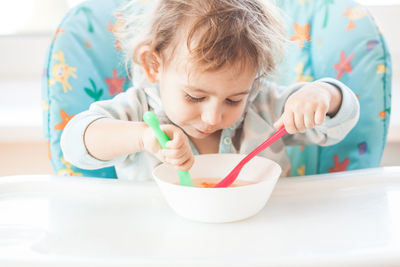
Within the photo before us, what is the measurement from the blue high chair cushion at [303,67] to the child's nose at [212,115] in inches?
11.5

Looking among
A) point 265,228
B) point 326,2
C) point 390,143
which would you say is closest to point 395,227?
point 265,228

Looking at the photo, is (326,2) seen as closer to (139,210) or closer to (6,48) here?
(139,210)

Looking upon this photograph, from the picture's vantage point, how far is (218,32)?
759mm

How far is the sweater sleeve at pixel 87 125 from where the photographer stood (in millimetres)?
832

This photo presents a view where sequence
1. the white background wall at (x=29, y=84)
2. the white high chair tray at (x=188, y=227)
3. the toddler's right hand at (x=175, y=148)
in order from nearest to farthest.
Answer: the white high chair tray at (x=188, y=227) < the toddler's right hand at (x=175, y=148) < the white background wall at (x=29, y=84)

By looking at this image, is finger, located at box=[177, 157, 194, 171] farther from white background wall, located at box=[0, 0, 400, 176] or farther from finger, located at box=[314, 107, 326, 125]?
white background wall, located at box=[0, 0, 400, 176]

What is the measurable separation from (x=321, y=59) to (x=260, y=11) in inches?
9.7

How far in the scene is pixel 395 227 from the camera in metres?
0.63

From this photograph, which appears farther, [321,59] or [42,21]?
[42,21]

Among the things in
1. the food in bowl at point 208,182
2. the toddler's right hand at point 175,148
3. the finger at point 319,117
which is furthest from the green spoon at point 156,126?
the finger at point 319,117

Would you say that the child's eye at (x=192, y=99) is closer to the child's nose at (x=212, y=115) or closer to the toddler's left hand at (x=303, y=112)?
the child's nose at (x=212, y=115)

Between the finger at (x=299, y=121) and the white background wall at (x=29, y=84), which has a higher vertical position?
the finger at (x=299, y=121)

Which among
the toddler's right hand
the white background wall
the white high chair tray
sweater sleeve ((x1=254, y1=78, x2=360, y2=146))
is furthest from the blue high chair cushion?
the white background wall

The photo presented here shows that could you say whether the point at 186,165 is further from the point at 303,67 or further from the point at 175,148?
the point at 303,67
